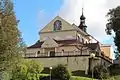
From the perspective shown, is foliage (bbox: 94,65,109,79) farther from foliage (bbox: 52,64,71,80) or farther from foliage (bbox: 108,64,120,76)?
foliage (bbox: 52,64,71,80)

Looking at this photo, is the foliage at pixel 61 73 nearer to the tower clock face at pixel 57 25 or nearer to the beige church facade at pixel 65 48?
the beige church facade at pixel 65 48

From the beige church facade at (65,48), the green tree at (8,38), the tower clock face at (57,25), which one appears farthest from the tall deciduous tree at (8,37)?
the tower clock face at (57,25)

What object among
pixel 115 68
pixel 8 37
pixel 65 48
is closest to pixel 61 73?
pixel 115 68

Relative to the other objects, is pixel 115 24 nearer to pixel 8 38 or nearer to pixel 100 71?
pixel 100 71

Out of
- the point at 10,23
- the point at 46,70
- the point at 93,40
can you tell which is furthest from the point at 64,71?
the point at 93,40

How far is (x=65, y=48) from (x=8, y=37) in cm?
4337

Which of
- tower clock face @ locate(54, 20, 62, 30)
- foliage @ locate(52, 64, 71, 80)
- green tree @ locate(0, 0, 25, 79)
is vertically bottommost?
foliage @ locate(52, 64, 71, 80)

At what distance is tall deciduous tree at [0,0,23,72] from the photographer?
1816 inches

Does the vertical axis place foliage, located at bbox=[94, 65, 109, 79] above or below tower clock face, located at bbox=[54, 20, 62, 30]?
below

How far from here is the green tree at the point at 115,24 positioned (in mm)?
77875

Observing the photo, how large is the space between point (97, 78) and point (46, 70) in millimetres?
12135

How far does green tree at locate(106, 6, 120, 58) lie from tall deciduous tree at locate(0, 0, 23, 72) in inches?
1316

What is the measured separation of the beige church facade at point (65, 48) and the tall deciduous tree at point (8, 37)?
90.4ft

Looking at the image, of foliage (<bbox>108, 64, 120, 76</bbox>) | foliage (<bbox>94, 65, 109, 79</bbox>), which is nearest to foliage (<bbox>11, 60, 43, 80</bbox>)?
foliage (<bbox>94, 65, 109, 79</bbox>)
